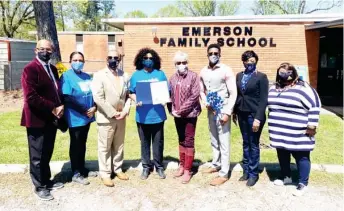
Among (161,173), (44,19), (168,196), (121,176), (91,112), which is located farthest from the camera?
(44,19)

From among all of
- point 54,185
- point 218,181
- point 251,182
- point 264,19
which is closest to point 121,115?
point 54,185

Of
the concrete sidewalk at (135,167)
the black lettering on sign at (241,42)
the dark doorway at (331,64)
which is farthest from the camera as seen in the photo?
the dark doorway at (331,64)

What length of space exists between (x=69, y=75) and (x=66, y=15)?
42293 millimetres

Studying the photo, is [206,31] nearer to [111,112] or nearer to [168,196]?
[111,112]

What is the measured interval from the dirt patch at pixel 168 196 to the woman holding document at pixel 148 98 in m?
0.45

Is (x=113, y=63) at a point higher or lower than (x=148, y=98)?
higher

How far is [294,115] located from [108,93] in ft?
8.14

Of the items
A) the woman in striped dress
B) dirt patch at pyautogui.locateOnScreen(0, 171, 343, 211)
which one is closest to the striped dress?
the woman in striped dress

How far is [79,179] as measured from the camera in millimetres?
4824

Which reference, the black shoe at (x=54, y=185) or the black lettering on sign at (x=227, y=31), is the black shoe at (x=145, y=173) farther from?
the black lettering on sign at (x=227, y=31)

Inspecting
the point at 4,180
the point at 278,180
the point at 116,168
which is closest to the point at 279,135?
the point at 278,180

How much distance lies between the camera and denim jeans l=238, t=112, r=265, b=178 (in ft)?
15.1

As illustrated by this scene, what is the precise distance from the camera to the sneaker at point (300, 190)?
14.6ft

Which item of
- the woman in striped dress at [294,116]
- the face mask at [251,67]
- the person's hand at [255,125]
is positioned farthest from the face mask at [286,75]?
the person's hand at [255,125]
